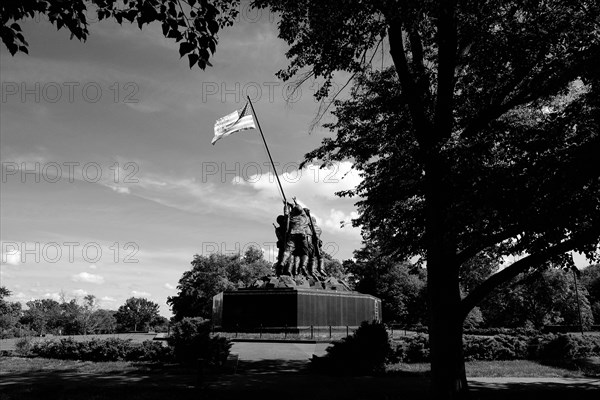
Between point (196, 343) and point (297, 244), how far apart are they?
1199 cm

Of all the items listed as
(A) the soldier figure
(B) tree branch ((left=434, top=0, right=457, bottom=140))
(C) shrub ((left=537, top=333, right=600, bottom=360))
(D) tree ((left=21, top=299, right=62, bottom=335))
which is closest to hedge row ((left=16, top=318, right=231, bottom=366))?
(B) tree branch ((left=434, top=0, right=457, bottom=140))

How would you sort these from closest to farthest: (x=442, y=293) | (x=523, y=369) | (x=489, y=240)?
(x=489, y=240)
(x=442, y=293)
(x=523, y=369)

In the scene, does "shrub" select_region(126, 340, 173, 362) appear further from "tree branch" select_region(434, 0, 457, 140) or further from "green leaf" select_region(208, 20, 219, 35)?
"green leaf" select_region(208, 20, 219, 35)

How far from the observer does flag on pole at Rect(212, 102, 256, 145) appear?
67.1ft

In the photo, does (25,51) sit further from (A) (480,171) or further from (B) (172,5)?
(A) (480,171)

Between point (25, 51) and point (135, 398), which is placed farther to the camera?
point (135, 398)

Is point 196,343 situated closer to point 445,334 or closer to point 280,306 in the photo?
point 445,334

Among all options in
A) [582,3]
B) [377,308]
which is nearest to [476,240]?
[582,3]

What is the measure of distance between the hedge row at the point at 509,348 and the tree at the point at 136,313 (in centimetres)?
8015

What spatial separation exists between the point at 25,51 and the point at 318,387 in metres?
9.17

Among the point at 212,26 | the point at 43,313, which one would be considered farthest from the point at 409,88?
the point at 43,313

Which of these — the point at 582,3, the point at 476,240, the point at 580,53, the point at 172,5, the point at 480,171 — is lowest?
the point at 476,240

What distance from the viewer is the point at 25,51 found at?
5.48 metres

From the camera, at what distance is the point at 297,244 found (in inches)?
991
